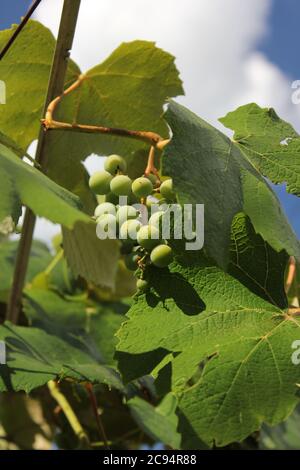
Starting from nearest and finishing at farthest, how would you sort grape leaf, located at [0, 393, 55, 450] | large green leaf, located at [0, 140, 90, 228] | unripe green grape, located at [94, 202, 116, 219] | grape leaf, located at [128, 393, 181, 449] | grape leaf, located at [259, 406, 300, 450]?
large green leaf, located at [0, 140, 90, 228], unripe green grape, located at [94, 202, 116, 219], grape leaf, located at [128, 393, 181, 449], grape leaf, located at [259, 406, 300, 450], grape leaf, located at [0, 393, 55, 450]

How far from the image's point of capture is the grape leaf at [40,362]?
1469mm

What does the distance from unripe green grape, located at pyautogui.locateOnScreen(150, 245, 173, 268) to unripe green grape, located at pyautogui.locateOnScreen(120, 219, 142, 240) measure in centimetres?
5

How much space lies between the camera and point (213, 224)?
109cm

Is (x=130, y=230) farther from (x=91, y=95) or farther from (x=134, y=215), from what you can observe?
(x=91, y=95)

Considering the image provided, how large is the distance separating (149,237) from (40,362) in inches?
22.3

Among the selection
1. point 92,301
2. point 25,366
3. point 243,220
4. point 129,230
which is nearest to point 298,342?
point 243,220

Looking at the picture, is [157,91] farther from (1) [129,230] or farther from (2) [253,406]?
(2) [253,406]

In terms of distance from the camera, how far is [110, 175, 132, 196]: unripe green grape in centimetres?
130

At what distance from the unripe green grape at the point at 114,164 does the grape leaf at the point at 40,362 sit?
0.44 meters

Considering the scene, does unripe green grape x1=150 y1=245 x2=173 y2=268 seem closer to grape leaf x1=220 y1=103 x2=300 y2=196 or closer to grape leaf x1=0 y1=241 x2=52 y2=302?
grape leaf x1=220 y1=103 x2=300 y2=196

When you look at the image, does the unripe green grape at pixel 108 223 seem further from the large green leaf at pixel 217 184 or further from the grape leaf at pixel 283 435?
the grape leaf at pixel 283 435

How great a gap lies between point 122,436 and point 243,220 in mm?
1378

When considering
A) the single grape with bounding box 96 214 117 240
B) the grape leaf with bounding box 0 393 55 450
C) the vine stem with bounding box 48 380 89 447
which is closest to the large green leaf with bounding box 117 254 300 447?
the single grape with bounding box 96 214 117 240

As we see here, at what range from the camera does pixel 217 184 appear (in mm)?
1144
